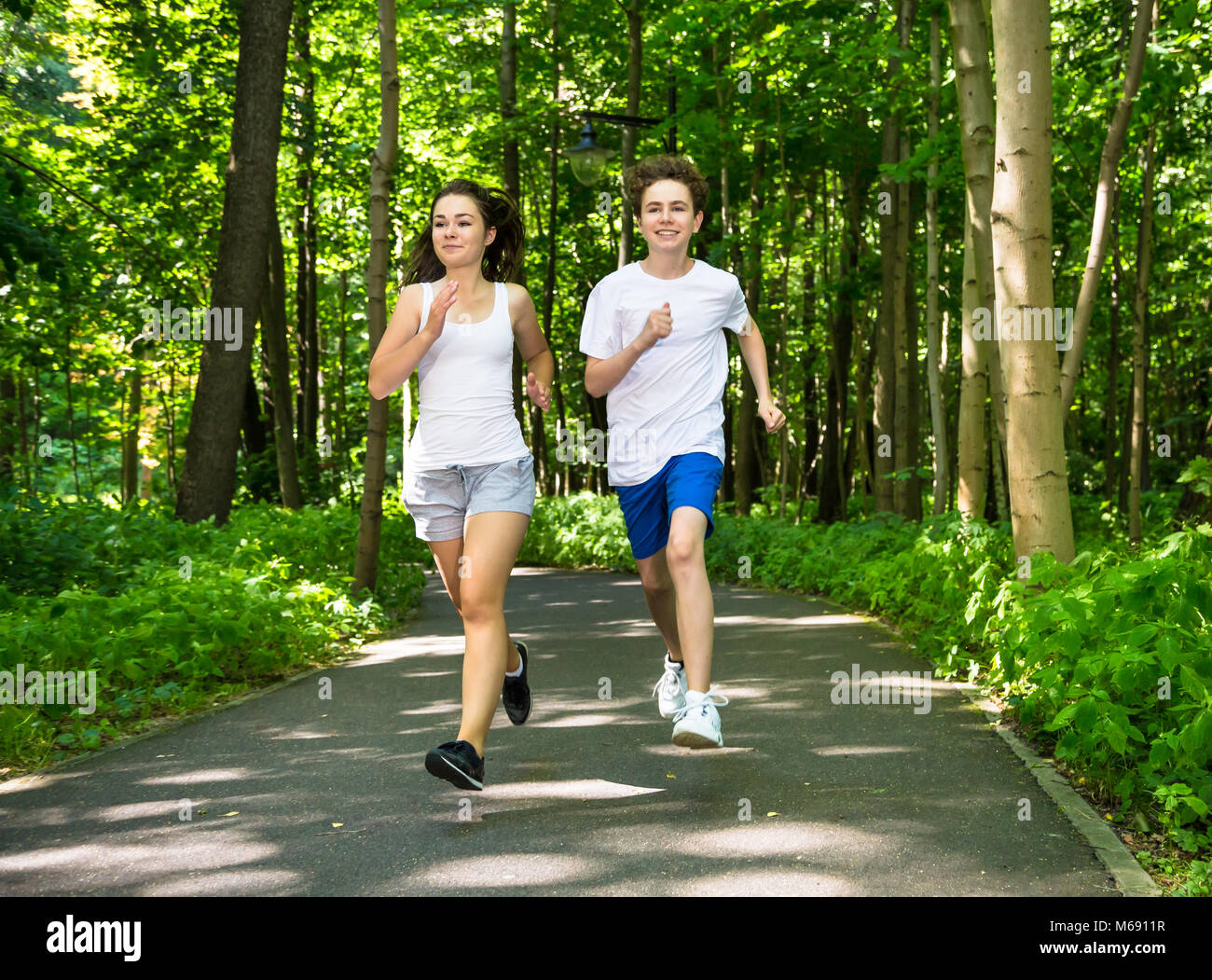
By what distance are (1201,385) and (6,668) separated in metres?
→ 21.9

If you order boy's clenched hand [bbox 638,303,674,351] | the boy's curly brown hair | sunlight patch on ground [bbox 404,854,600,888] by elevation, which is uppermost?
the boy's curly brown hair

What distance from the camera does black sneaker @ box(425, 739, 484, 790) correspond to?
4.37m

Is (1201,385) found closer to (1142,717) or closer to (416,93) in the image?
(416,93)

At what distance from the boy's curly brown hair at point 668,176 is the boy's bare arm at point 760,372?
1.95 ft

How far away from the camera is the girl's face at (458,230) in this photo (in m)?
4.96

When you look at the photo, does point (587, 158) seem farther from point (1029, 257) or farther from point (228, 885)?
point (228, 885)

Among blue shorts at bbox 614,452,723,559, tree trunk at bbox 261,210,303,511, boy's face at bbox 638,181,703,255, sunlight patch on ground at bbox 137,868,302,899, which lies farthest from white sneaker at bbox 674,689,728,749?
tree trunk at bbox 261,210,303,511

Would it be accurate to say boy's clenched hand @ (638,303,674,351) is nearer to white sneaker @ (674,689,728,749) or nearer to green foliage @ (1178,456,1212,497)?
white sneaker @ (674,689,728,749)

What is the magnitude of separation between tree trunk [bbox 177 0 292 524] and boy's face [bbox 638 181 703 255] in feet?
27.7

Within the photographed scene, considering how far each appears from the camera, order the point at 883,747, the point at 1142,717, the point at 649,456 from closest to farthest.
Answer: the point at 1142,717
the point at 649,456
the point at 883,747

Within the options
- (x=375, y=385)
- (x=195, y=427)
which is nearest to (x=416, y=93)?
(x=195, y=427)

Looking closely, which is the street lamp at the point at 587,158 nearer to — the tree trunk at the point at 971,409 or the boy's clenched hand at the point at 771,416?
the tree trunk at the point at 971,409

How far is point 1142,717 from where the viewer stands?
4844mm

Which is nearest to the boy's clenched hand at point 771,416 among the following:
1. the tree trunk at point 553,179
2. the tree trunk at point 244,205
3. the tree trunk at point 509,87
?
the tree trunk at point 244,205
